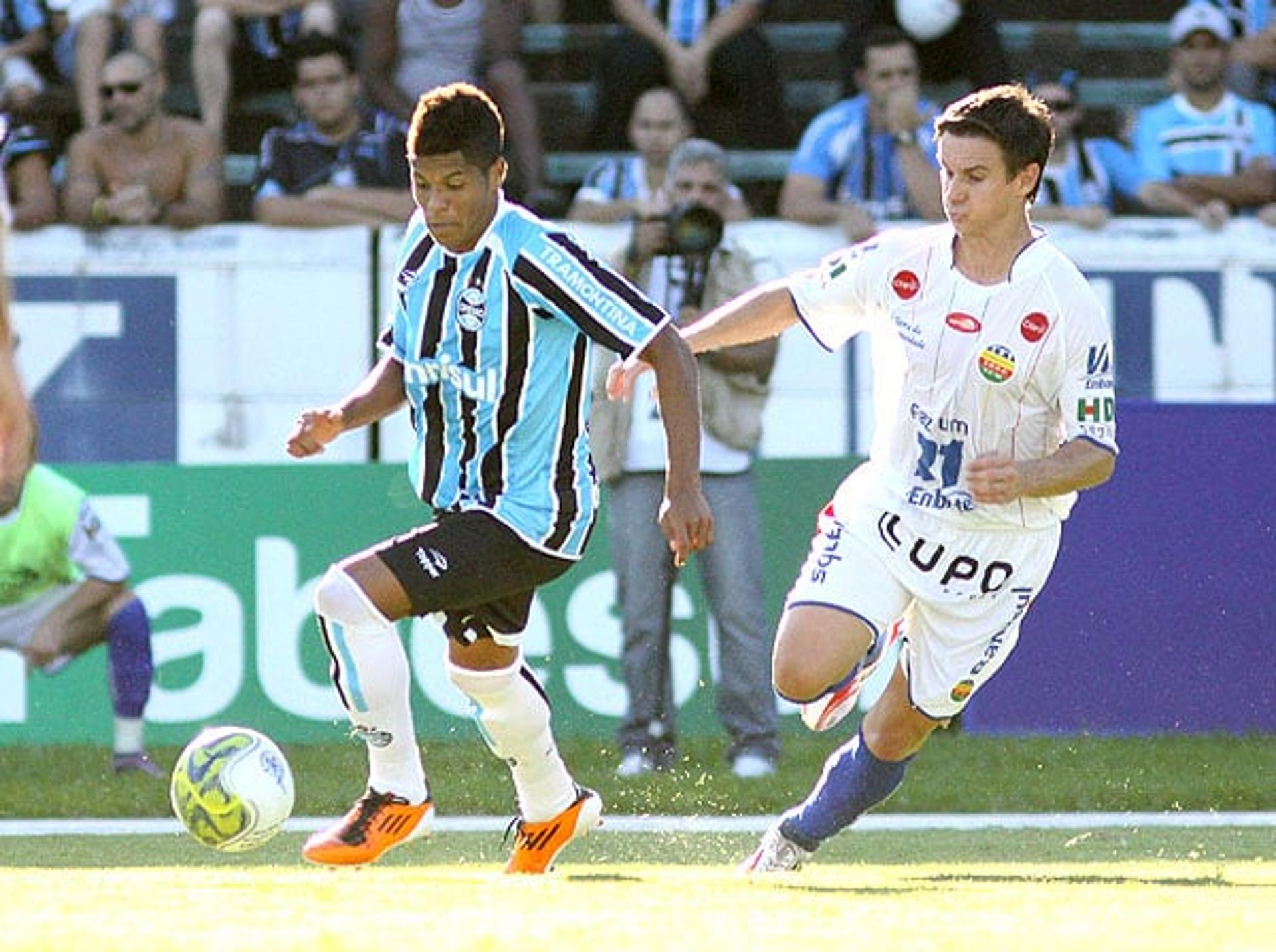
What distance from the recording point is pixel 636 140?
531 inches

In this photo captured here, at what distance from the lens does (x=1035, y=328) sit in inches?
298

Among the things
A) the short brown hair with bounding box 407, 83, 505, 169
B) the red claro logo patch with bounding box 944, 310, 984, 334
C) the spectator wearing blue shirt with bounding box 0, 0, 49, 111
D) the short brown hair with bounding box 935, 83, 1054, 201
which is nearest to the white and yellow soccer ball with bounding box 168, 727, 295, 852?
the short brown hair with bounding box 407, 83, 505, 169

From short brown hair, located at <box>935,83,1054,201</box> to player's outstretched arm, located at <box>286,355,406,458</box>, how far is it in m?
1.72

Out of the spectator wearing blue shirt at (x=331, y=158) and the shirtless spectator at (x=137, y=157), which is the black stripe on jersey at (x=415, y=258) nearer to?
the spectator wearing blue shirt at (x=331, y=158)

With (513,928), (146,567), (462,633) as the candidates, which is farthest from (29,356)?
(513,928)

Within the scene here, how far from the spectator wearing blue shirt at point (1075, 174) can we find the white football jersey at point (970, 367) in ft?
18.4

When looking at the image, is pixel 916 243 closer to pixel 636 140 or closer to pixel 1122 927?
pixel 1122 927

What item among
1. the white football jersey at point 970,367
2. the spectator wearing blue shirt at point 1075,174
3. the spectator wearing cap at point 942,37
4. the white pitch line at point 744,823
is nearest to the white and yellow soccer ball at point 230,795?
the white football jersey at point 970,367

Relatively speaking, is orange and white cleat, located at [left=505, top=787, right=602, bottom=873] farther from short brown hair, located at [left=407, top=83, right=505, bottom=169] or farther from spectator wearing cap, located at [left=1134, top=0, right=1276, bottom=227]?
spectator wearing cap, located at [left=1134, top=0, right=1276, bottom=227]

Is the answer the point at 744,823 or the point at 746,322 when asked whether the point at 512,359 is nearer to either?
the point at 746,322

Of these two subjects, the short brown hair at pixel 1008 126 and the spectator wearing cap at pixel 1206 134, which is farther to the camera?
the spectator wearing cap at pixel 1206 134

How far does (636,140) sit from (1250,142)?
325 centimetres

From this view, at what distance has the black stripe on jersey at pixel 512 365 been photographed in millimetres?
7645

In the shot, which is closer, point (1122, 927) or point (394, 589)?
point (1122, 927)
